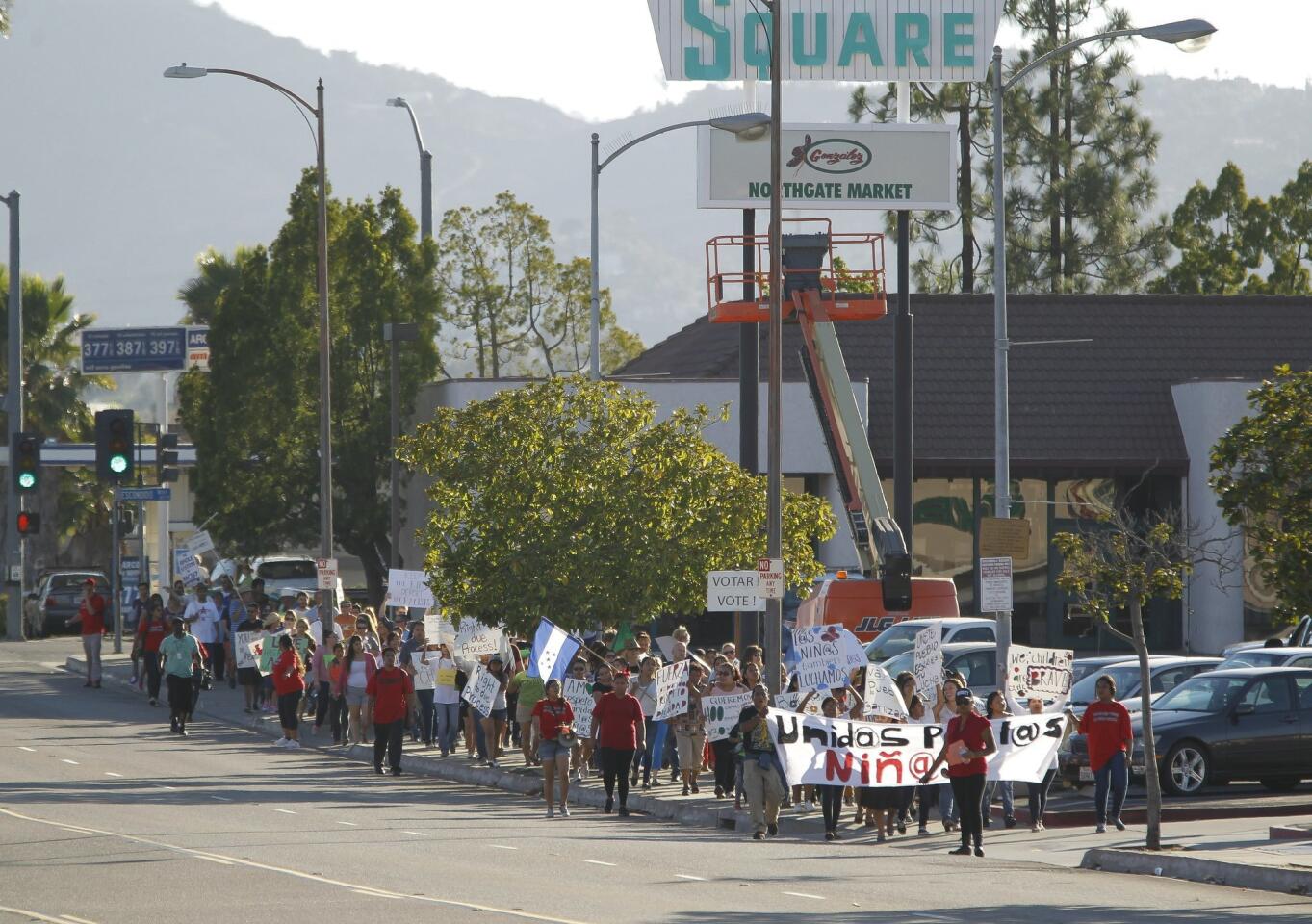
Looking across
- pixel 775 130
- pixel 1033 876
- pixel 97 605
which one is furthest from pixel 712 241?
pixel 1033 876

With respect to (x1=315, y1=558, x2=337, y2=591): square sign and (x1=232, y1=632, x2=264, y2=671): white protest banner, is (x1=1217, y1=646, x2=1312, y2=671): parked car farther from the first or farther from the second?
(x1=232, y1=632, x2=264, y2=671): white protest banner

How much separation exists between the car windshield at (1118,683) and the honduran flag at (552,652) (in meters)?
6.16

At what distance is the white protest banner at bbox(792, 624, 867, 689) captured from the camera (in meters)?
22.6

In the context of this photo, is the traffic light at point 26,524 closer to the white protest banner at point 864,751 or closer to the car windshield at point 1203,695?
the white protest banner at point 864,751

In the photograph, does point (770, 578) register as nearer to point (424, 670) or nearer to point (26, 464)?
point (424, 670)

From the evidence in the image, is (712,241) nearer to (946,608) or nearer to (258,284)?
(946,608)

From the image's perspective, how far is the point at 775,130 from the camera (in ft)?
75.9

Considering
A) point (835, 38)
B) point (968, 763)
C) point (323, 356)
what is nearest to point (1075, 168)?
point (835, 38)

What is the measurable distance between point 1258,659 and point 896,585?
6970 mm

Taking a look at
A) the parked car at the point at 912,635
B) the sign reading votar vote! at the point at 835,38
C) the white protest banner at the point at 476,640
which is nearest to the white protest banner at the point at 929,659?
the parked car at the point at 912,635

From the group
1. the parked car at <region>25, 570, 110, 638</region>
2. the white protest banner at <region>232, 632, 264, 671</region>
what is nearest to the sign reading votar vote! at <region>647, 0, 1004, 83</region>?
the white protest banner at <region>232, 632, 264, 671</region>

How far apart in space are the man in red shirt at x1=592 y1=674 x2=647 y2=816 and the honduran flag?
193 cm

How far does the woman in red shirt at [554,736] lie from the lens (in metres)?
21.0

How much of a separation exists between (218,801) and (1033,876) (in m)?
Result: 9.05
